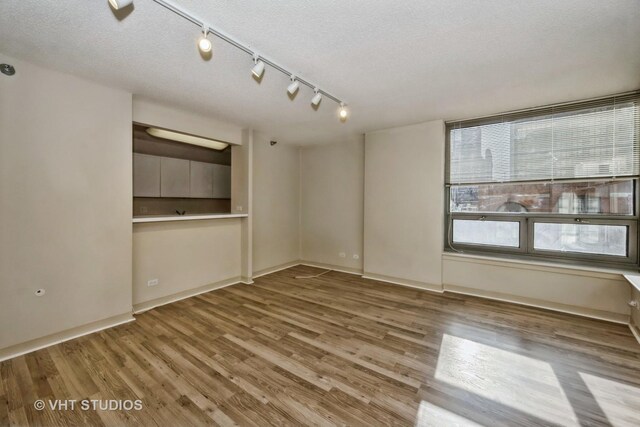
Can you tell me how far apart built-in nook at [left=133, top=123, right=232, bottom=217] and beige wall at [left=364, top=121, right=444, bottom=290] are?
3062mm

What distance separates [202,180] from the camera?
18.3 ft

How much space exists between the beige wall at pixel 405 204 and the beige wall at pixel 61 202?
3530mm

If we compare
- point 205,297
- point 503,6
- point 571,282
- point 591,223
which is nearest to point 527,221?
point 591,223

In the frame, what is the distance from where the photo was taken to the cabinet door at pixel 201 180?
17.8 ft

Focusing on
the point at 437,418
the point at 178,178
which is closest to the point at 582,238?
the point at 437,418

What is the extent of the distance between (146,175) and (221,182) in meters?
1.52

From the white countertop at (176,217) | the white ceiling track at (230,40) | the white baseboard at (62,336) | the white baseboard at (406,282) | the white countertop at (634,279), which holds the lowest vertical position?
the white baseboard at (62,336)

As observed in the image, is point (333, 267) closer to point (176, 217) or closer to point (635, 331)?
point (176, 217)

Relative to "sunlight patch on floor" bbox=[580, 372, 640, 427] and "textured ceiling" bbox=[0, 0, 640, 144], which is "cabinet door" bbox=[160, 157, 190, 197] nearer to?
"textured ceiling" bbox=[0, 0, 640, 144]

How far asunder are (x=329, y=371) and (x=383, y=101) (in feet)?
9.70

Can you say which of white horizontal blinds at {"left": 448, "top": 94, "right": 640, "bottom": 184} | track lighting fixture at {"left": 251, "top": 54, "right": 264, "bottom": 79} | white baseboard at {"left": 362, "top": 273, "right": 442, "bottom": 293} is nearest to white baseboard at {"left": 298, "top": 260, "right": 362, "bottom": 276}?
white baseboard at {"left": 362, "top": 273, "right": 442, "bottom": 293}

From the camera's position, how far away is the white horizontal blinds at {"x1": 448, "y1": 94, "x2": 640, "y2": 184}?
9.46 feet

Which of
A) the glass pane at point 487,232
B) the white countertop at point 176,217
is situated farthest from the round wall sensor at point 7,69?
the glass pane at point 487,232

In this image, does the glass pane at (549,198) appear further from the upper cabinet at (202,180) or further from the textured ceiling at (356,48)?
the upper cabinet at (202,180)
